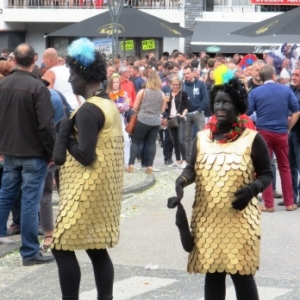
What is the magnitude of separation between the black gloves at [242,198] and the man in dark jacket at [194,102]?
425 inches

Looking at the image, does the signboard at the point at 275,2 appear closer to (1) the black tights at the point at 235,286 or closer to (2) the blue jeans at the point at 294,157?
(2) the blue jeans at the point at 294,157

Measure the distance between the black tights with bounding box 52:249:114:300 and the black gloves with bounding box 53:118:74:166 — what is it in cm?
59

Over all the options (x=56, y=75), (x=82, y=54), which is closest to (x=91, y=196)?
(x=82, y=54)

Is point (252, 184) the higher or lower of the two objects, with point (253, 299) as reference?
higher

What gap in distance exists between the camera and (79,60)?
19.5ft

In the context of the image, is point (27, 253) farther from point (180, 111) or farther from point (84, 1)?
point (84, 1)

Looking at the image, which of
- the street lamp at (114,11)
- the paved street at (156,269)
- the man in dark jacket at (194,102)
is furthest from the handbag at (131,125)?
the paved street at (156,269)

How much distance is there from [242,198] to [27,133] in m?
2.93

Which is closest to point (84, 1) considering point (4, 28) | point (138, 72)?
point (4, 28)

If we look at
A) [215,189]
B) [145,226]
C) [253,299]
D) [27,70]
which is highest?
[27,70]

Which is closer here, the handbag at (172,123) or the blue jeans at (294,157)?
the blue jeans at (294,157)

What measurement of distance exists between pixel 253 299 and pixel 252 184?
2.21ft

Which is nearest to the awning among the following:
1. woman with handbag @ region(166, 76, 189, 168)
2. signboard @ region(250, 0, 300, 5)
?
signboard @ region(250, 0, 300, 5)

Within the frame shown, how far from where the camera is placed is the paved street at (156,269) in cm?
708
